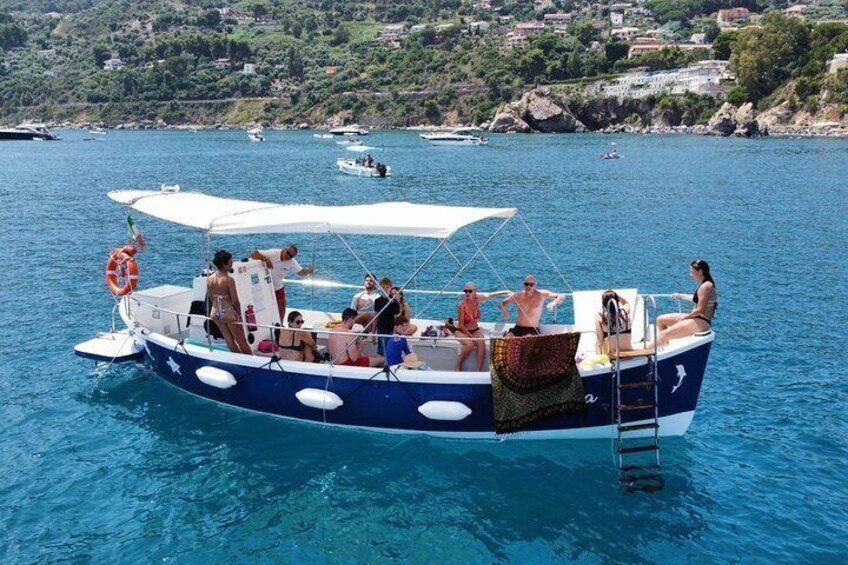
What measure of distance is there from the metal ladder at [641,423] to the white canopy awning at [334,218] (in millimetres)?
3335

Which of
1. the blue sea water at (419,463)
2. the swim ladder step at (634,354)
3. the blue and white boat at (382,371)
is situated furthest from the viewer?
the blue and white boat at (382,371)

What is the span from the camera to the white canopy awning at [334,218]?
13648 mm

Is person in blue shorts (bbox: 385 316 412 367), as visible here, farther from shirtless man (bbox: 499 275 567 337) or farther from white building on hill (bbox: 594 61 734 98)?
white building on hill (bbox: 594 61 734 98)

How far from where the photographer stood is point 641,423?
1293 cm

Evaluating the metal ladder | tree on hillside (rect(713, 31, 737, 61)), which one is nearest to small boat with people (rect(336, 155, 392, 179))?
the metal ladder

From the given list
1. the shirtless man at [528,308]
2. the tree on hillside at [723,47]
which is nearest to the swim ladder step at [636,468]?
the shirtless man at [528,308]

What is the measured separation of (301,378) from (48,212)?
38.8 m

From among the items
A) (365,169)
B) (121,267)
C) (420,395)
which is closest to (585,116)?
(365,169)

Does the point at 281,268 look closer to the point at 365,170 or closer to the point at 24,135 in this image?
the point at 365,170

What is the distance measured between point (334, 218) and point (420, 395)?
373 centimetres

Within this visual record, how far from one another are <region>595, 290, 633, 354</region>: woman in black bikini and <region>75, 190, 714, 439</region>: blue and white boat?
360 mm

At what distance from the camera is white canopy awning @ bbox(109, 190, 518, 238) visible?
13648mm

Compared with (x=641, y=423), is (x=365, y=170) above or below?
above

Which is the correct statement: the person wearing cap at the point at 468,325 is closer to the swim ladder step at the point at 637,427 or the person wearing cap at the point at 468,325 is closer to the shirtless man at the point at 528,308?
the shirtless man at the point at 528,308
